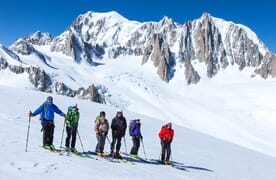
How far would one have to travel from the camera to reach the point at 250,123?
196125mm

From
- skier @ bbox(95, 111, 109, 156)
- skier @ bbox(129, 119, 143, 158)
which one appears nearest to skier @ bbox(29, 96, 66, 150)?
skier @ bbox(95, 111, 109, 156)

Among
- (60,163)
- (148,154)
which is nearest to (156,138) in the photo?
(148,154)

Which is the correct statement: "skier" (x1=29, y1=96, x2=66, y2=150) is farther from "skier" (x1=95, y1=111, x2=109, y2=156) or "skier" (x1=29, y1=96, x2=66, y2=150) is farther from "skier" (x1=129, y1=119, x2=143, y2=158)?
"skier" (x1=129, y1=119, x2=143, y2=158)

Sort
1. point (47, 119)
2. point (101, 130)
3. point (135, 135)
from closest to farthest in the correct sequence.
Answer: point (47, 119), point (101, 130), point (135, 135)

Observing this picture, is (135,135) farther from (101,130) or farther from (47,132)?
(47,132)

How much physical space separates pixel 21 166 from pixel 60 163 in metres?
1.59

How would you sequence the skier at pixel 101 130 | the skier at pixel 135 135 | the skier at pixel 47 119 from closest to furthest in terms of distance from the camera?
the skier at pixel 47 119 → the skier at pixel 101 130 → the skier at pixel 135 135

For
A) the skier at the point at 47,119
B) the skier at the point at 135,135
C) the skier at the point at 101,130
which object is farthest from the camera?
the skier at the point at 135,135

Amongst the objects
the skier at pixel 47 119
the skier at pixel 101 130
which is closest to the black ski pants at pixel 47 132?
the skier at pixel 47 119

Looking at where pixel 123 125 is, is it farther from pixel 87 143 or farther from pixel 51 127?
pixel 87 143

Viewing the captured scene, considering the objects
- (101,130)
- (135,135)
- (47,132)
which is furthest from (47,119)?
(135,135)

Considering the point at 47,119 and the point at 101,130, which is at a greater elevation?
the point at 47,119

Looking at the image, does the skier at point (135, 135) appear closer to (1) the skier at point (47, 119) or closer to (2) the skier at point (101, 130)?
(2) the skier at point (101, 130)

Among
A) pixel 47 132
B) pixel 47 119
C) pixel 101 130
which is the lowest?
pixel 47 132
